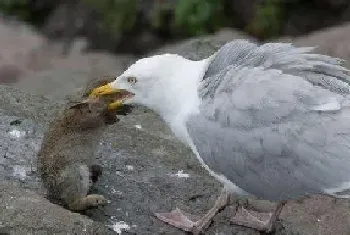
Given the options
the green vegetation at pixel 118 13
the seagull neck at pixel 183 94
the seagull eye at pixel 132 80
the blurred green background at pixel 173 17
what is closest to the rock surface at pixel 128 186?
the seagull neck at pixel 183 94

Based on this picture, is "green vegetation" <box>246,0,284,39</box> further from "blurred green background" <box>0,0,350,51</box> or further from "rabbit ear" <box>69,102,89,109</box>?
"rabbit ear" <box>69,102,89,109</box>

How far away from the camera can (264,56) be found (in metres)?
3.86

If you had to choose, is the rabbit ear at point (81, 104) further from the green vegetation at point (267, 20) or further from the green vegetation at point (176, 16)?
the green vegetation at point (267, 20)

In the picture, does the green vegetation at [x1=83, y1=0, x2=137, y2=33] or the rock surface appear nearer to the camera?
the rock surface

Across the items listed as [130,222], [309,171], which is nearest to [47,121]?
[130,222]

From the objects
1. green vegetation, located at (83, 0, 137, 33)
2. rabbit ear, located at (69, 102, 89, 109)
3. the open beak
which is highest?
the open beak

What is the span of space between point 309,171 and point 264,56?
643 mm

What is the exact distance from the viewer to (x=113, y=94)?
4066mm

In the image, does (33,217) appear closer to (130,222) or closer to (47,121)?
(130,222)

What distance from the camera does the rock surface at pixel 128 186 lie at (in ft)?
12.9

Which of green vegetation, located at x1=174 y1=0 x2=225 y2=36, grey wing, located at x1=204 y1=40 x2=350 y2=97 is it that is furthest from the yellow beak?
green vegetation, located at x1=174 y1=0 x2=225 y2=36

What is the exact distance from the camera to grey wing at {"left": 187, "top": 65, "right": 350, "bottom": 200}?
11.8 ft

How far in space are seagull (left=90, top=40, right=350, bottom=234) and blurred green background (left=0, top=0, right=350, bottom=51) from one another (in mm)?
5306

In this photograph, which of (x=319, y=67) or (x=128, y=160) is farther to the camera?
(x=128, y=160)
